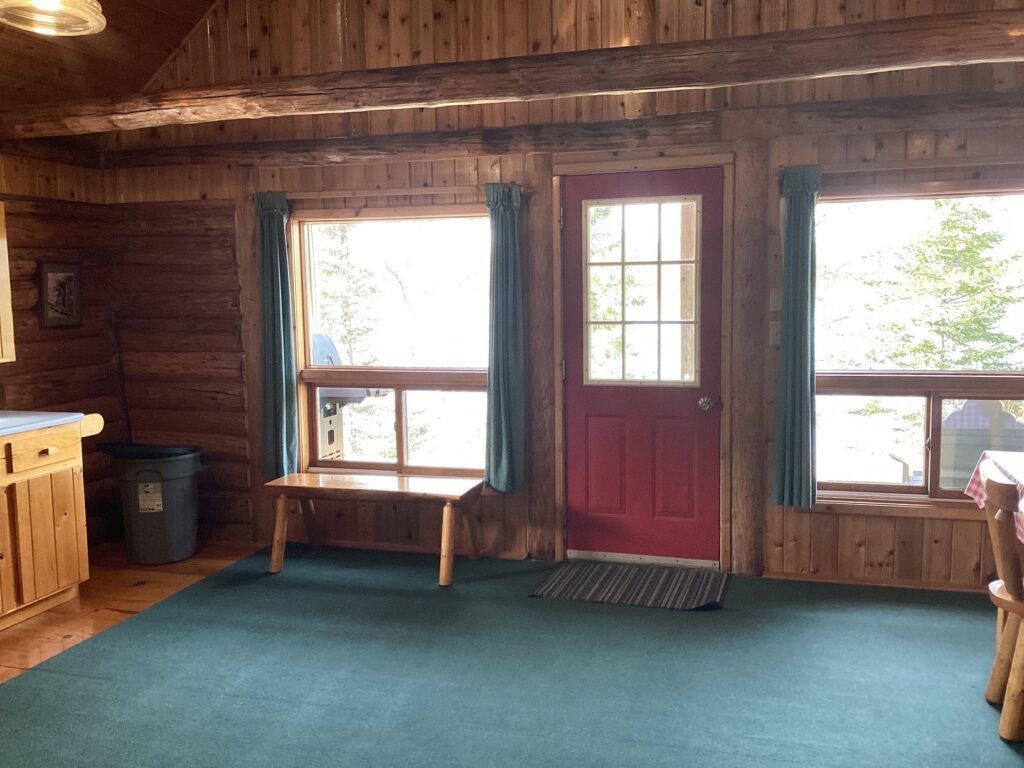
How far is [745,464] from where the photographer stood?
14.6 feet

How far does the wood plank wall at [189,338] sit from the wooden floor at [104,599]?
0.47 metres

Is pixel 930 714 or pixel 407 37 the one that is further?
pixel 407 37

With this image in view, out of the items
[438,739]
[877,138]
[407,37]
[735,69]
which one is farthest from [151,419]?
[877,138]

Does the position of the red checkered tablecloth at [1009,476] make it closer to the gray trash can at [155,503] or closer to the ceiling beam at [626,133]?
the ceiling beam at [626,133]

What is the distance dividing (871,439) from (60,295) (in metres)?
4.79

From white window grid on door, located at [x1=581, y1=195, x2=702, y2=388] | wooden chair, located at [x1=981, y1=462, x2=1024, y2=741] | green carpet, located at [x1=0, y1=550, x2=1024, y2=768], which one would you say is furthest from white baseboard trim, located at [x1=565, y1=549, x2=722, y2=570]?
wooden chair, located at [x1=981, y1=462, x2=1024, y2=741]

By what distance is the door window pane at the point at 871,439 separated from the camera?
430 cm

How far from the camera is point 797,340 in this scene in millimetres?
4195

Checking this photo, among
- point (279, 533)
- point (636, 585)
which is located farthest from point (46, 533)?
point (636, 585)

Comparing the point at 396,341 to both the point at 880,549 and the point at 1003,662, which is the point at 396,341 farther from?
the point at 1003,662

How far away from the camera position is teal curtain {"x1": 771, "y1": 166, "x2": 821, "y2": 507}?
4.16 m

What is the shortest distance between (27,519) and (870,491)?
13.9 feet

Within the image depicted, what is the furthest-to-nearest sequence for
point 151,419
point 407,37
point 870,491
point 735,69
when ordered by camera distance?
point 151,419, point 407,37, point 870,491, point 735,69

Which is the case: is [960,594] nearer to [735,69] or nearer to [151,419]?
[735,69]
